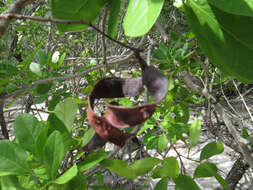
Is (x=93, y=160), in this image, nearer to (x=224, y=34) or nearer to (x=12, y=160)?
(x=12, y=160)

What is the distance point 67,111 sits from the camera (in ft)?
1.79

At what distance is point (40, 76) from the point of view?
805mm

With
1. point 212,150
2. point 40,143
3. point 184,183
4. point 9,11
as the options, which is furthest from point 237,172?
point 9,11

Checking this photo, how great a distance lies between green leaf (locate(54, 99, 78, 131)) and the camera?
0.54 m

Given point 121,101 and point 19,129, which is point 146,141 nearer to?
point 121,101

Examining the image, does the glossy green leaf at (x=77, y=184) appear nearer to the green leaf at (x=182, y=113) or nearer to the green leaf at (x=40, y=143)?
the green leaf at (x=40, y=143)

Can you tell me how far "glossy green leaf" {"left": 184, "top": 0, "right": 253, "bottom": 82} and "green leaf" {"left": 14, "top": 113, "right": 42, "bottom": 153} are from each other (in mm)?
416

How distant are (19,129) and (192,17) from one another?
1.48 ft

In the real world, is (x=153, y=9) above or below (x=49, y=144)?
above

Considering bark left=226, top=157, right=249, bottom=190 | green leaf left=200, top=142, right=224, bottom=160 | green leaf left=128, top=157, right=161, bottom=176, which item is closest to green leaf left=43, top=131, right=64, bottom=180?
green leaf left=128, top=157, right=161, bottom=176

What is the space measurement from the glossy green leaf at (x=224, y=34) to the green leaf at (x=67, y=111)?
32cm

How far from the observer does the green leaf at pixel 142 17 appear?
0.35m

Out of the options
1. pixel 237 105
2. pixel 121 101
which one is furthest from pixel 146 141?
pixel 237 105

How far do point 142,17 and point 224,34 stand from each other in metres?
0.17
